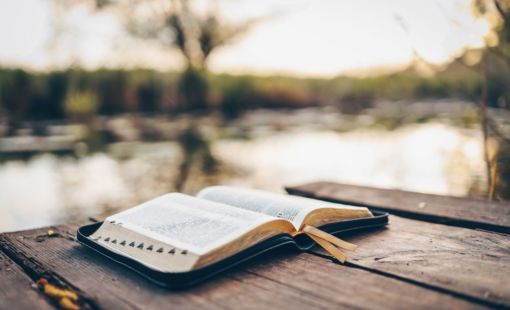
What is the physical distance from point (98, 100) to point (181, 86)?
4.21ft

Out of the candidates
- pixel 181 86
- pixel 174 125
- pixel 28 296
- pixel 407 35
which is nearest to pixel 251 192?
pixel 28 296

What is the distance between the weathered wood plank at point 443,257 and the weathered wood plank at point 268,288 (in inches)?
1.2

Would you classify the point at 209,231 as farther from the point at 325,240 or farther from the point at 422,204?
the point at 422,204

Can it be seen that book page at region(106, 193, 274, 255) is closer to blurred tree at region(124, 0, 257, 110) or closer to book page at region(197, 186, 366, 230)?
book page at region(197, 186, 366, 230)

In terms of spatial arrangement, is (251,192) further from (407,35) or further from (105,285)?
(407,35)

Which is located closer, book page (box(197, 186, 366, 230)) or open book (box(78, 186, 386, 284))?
open book (box(78, 186, 386, 284))

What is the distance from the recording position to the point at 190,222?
2.17 ft

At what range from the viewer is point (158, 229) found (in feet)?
2.11

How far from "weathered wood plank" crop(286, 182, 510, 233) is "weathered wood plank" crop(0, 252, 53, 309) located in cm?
Answer: 75

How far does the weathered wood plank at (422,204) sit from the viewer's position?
92 centimetres

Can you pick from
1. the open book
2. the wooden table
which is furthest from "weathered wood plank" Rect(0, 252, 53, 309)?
the open book

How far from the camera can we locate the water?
2029 millimetres

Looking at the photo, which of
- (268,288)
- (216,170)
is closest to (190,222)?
(268,288)

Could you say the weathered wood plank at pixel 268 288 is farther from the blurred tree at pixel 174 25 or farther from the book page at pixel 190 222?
the blurred tree at pixel 174 25
